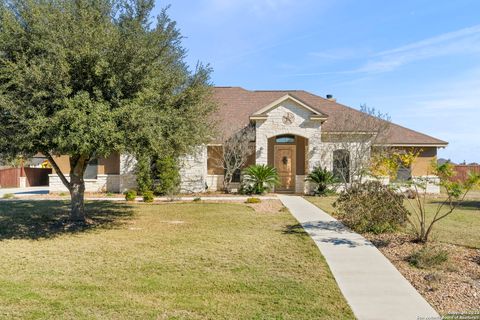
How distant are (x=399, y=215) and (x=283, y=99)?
39.8ft

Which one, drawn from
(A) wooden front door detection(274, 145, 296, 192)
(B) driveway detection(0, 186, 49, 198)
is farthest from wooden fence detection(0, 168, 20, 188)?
(A) wooden front door detection(274, 145, 296, 192)

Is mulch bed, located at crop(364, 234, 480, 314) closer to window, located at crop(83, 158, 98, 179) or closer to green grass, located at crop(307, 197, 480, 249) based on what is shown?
green grass, located at crop(307, 197, 480, 249)

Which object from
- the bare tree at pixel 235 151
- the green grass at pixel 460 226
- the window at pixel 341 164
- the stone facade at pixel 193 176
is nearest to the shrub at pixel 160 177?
the stone facade at pixel 193 176

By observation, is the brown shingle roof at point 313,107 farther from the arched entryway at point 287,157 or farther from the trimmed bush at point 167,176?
the trimmed bush at point 167,176

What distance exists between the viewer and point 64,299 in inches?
222

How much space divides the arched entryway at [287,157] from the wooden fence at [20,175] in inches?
837

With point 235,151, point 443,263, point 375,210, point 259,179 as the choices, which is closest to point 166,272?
point 443,263

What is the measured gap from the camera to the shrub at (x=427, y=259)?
7254 mm

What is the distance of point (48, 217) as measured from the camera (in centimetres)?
1363

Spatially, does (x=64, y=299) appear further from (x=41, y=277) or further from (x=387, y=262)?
(x=387, y=262)

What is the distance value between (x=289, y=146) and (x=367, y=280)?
17.1 m

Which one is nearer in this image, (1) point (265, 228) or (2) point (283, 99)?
(1) point (265, 228)

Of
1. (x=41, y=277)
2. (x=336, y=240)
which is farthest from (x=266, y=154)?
(x=41, y=277)

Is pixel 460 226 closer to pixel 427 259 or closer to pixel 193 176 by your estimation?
pixel 427 259
